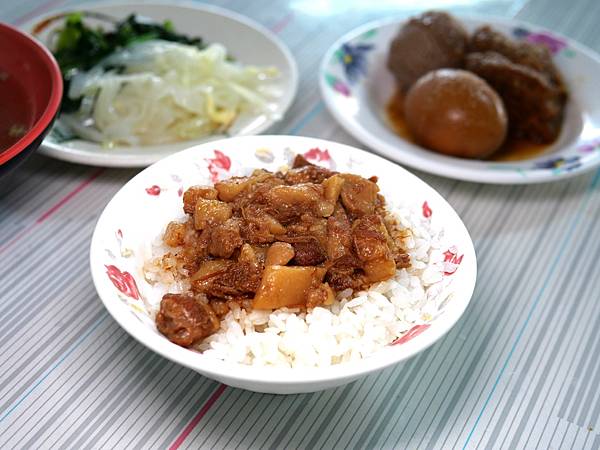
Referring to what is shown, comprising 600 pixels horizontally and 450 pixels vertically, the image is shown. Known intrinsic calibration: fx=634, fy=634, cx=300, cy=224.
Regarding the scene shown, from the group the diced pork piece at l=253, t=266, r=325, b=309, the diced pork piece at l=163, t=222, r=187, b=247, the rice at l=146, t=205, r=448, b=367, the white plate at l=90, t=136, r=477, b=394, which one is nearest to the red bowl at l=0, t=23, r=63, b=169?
the white plate at l=90, t=136, r=477, b=394

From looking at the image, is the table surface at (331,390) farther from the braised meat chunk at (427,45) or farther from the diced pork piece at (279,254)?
the braised meat chunk at (427,45)

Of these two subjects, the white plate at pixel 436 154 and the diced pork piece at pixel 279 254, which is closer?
the diced pork piece at pixel 279 254

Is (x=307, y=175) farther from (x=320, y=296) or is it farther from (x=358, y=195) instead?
(x=320, y=296)

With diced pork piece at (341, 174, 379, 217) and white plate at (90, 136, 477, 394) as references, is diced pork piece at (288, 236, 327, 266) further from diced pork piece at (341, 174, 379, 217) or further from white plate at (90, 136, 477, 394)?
white plate at (90, 136, 477, 394)

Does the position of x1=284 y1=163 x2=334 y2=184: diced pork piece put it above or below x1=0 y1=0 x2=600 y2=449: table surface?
above

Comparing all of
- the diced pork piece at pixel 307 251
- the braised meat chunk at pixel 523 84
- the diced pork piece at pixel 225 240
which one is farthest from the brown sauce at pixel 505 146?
the diced pork piece at pixel 225 240
